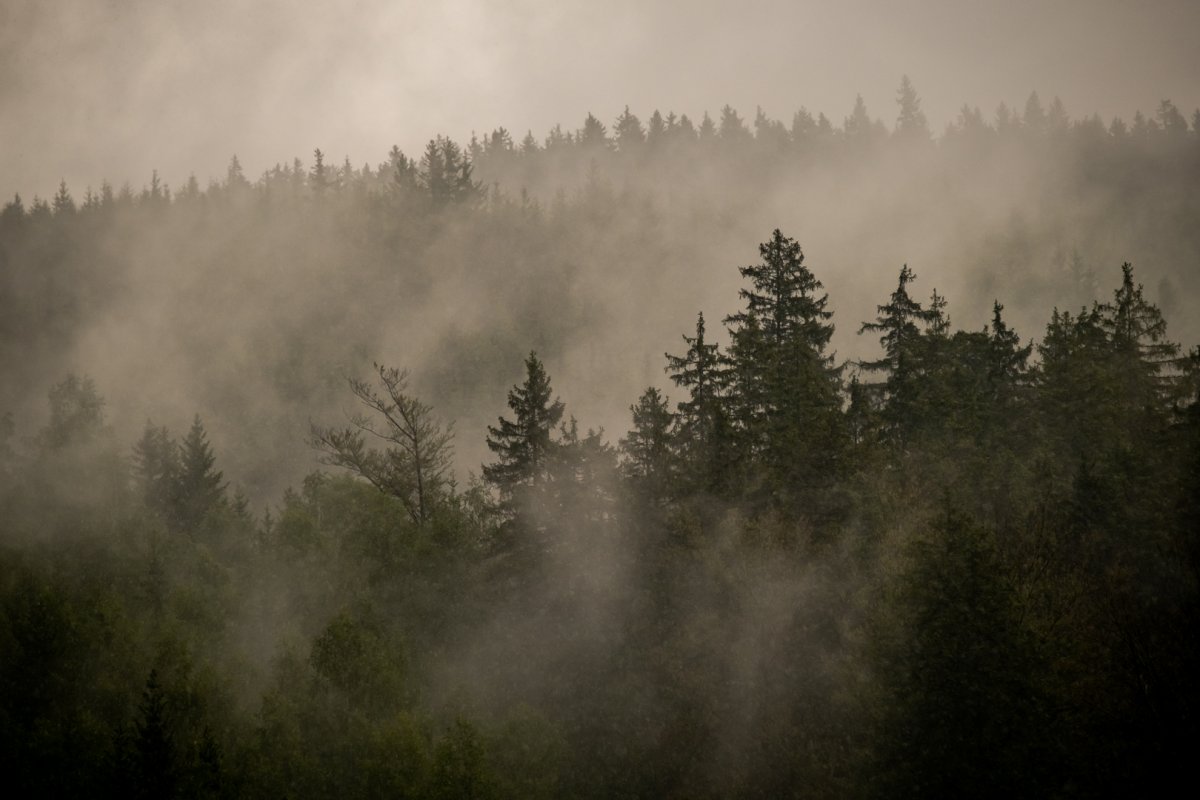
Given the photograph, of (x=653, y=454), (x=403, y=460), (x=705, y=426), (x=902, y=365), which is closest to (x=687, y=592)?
(x=653, y=454)

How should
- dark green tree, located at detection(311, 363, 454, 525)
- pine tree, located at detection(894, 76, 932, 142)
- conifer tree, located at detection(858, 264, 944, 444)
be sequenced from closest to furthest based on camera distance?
dark green tree, located at detection(311, 363, 454, 525)
conifer tree, located at detection(858, 264, 944, 444)
pine tree, located at detection(894, 76, 932, 142)

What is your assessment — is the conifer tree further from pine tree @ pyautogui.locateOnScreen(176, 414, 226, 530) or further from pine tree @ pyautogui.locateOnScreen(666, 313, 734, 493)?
pine tree @ pyautogui.locateOnScreen(176, 414, 226, 530)

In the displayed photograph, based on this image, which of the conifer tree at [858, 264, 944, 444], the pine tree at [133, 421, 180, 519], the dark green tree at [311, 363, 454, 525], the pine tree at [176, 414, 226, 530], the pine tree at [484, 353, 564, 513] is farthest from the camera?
the pine tree at [133, 421, 180, 519]

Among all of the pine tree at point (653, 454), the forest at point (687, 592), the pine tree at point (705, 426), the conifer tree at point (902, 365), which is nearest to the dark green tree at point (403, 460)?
the forest at point (687, 592)

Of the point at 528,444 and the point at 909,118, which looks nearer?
the point at 528,444

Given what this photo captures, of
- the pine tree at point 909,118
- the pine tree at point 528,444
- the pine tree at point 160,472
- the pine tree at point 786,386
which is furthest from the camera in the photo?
the pine tree at point 909,118

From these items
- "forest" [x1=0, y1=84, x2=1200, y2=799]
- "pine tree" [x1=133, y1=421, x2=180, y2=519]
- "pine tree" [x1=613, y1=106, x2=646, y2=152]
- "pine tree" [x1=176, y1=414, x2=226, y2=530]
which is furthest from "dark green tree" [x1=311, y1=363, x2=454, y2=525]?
"pine tree" [x1=613, y1=106, x2=646, y2=152]

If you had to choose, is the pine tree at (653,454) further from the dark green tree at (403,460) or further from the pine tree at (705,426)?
the dark green tree at (403,460)

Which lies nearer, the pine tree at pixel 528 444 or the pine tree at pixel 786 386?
the pine tree at pixel 786 386

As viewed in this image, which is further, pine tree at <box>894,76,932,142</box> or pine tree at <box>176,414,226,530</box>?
pine tree at <box>894,76,932,142</box>

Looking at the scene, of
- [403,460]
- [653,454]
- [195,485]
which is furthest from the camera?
[195,485]

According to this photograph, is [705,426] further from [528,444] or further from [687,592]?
[528,444]

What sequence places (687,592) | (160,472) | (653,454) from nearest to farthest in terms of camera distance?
(687,592) → (653,454) → (160,472)

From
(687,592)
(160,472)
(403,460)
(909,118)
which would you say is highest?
(909,118)
